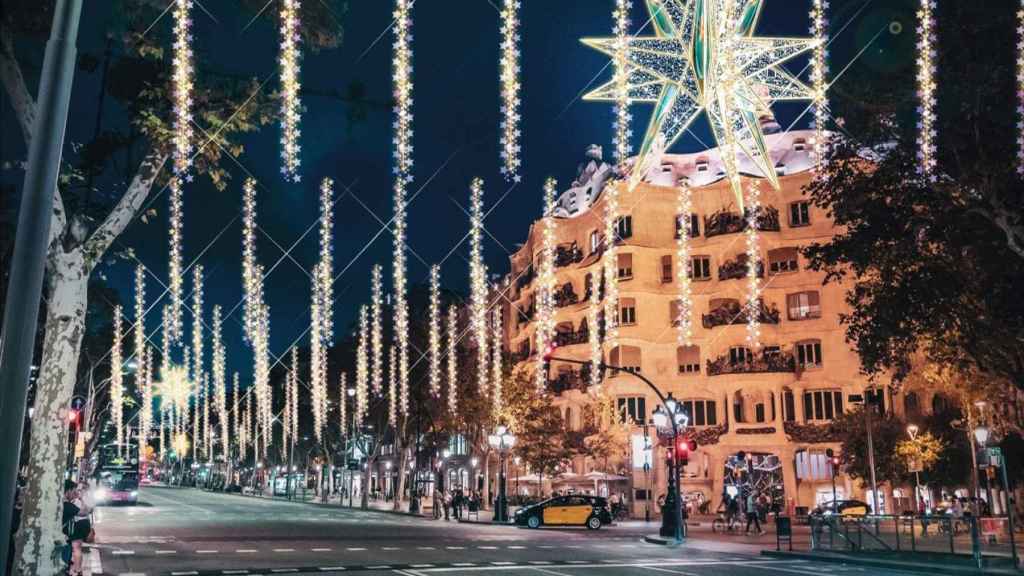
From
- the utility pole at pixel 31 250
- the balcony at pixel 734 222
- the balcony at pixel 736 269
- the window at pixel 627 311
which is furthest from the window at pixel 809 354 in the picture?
the utility pole at pixel 31 250

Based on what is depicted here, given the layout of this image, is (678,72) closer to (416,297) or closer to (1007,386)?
(1007,386)

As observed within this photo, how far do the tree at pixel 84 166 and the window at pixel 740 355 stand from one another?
141ft

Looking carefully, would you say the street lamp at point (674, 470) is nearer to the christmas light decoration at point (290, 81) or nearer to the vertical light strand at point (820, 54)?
the vertical light strand at point (820, 54)

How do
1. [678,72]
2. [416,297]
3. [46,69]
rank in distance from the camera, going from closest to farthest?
[46,69]
[678,72]
[416,297]

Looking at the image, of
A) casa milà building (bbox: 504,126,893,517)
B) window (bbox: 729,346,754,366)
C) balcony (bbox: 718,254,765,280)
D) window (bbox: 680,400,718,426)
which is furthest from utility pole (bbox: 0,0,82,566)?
window (bbox: 680,400,718,426)

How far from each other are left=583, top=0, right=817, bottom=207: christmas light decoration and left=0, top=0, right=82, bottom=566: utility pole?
55.1 ft

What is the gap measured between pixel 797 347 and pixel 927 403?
8.08 meters

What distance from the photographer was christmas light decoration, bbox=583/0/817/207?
77.4 feet

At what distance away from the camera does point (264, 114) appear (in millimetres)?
16562

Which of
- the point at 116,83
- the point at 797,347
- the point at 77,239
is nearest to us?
the point at 77,239

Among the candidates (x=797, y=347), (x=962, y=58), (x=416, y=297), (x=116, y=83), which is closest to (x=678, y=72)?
(x=962, y=58)

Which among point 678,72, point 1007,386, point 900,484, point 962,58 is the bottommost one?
point 900,484

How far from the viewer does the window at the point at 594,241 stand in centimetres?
5974

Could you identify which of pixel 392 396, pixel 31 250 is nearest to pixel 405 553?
pixel 31 250
